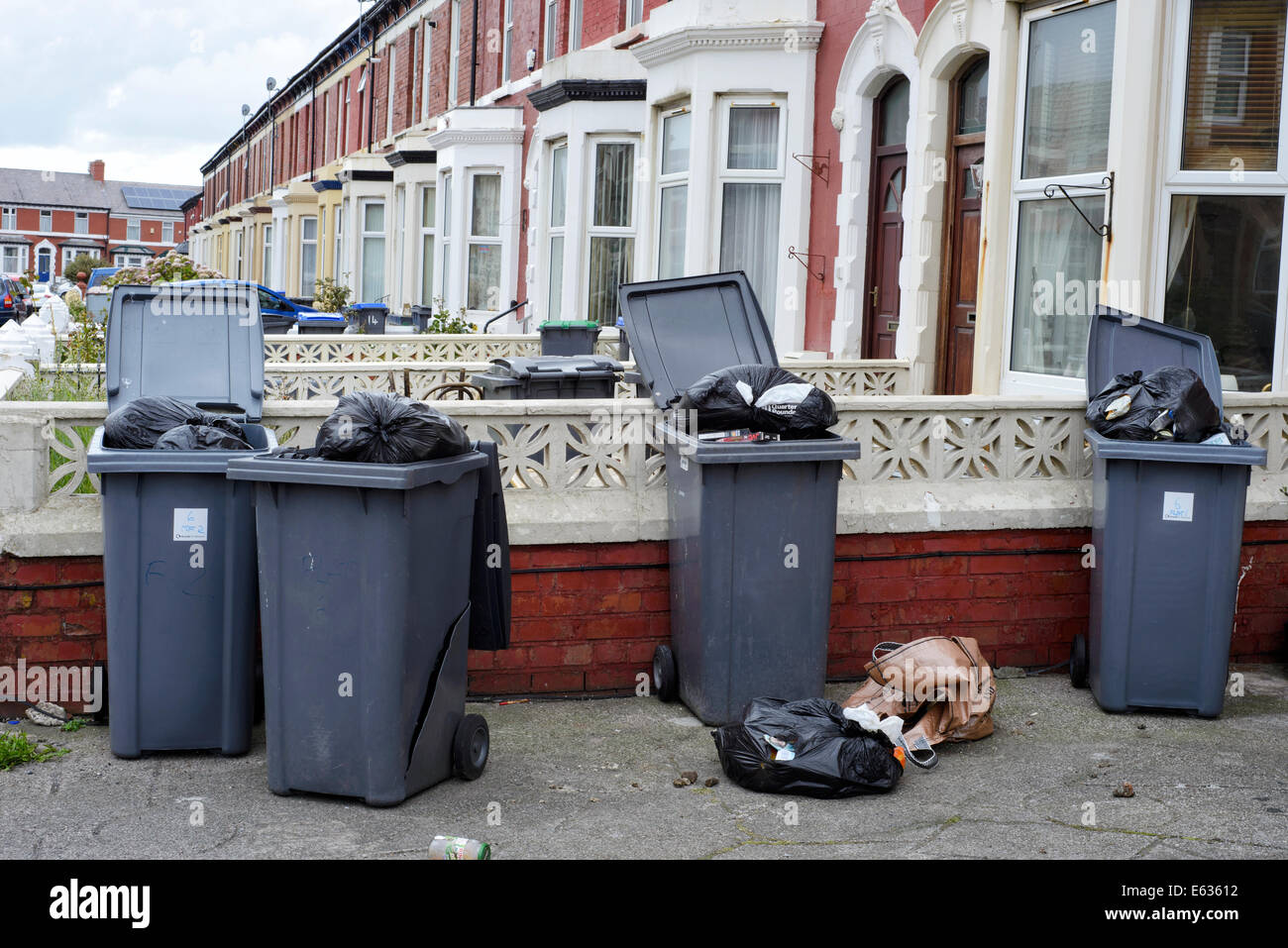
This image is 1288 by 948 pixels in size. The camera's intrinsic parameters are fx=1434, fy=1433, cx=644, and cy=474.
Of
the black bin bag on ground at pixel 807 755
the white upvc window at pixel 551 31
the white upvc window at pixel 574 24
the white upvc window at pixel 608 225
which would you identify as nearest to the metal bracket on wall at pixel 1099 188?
the black bin bag on ground at pixel 807 755

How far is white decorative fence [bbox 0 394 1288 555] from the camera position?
5508mm

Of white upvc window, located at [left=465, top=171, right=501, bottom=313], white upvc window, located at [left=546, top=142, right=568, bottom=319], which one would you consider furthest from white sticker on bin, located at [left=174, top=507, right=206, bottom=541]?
white upvc window, located at [left=465, top=171, right=501, bottom=313]

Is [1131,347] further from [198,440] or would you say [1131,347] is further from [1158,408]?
[198,440]

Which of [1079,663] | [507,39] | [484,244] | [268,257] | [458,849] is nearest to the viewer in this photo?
[458,849]

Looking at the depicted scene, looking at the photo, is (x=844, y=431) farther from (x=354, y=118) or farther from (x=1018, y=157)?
(x=354, y=118)

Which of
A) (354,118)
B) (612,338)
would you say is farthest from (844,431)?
(354,118)

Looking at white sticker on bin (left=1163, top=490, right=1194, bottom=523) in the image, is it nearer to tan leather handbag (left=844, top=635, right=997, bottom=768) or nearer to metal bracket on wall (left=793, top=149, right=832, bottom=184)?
tan leather handbag (left=844, top=635, right=997, bottom=768)

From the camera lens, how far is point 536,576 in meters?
5.97

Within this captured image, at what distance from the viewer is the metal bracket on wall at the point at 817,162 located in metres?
11.7

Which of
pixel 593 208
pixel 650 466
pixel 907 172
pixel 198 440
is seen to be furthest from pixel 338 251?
pixel 198 440

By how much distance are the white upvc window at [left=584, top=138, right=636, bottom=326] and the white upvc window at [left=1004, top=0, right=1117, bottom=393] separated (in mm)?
6507

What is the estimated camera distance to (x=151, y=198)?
10200 centimetres

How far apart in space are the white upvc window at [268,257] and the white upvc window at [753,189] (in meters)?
31.9

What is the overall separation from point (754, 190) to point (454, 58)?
48.0ft
